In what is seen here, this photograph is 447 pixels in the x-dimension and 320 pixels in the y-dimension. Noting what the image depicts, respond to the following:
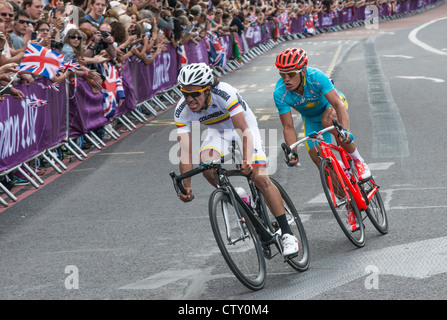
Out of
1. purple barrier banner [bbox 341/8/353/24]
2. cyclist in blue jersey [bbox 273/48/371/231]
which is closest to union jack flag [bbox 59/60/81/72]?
cyclist in blue jersey [bbox 273/48/371/231]

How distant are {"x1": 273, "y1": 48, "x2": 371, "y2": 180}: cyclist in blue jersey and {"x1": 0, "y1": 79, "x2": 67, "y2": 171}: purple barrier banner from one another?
449 centimetres

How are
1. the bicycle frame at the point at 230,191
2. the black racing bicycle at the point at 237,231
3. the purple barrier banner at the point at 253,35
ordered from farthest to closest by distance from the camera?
the purple barrier banner at the point at 253,35
the bicycle frame at the point at 230,191
the black racing bicycle at the point at 237,231

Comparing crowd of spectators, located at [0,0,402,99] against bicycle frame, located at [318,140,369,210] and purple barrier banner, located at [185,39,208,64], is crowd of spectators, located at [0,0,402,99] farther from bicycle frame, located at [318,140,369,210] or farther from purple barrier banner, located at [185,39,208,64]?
bicycle frame, located at [318,140,369,210]

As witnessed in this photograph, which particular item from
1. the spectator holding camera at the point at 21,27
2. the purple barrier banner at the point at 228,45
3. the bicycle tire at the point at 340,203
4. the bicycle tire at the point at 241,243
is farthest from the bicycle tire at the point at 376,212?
the purple barrier banner at the point at 228,45

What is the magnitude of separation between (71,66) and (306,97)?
21.5 ft

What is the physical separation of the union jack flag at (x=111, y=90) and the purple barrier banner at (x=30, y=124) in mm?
1754

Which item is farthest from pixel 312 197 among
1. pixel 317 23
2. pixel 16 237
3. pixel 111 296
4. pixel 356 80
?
pixel 317 23

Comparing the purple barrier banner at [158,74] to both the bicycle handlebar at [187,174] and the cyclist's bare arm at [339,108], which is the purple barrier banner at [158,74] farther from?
the bicycle handlebar at [187,174]

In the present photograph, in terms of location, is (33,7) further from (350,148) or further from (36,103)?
(350,148)

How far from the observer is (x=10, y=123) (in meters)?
11.2

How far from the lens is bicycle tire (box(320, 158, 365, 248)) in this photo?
741 cm

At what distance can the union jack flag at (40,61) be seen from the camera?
12383mm

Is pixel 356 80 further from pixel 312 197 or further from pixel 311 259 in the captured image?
pixel 311 259
